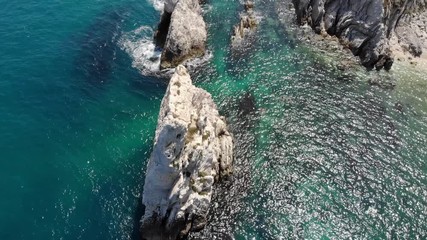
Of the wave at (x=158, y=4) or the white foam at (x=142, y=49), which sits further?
the wave at (x=158, y=4)

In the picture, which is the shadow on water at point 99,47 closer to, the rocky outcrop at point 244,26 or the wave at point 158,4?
the wave at point 158,4

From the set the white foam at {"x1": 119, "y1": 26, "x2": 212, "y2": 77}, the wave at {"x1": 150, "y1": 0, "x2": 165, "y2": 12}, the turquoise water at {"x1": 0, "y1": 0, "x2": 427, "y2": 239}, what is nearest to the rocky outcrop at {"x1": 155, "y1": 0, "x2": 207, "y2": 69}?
the white foam at {"x1": 119, "y1": 26, "x2": 212, "y2": 77}

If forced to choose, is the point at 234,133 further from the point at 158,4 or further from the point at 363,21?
the point at 158,4

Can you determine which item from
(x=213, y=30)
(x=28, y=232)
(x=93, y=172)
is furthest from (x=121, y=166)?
(x=213, y=30)

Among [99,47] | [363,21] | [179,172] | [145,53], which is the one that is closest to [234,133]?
[179,172]

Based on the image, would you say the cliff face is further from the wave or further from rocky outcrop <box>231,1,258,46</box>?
the wave

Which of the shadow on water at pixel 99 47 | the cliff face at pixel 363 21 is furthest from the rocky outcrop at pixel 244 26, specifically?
the shadow on water at pixel 99 47
